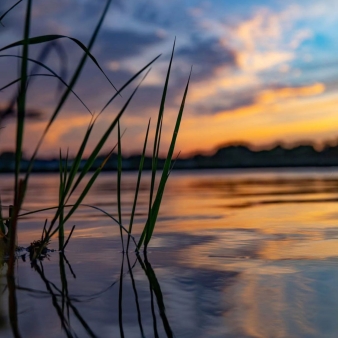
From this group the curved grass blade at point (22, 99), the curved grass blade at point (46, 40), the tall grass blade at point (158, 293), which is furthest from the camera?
the curved grass blade at point (46, 40)

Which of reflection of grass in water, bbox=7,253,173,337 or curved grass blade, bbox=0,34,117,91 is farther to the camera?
curved grass blade, bbox=0,34,117,91

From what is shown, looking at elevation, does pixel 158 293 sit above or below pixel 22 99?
below

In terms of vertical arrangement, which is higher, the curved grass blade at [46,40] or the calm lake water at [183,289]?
the curved grass blade at [46,40]

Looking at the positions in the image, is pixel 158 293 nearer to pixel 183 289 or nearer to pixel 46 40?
pixel 183 289

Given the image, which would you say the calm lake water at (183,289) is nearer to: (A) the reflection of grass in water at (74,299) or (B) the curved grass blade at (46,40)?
(A) the reflection of grass in water at (74,299)

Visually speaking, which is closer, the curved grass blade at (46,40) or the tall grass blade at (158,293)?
the tall grass blade at (158,293)

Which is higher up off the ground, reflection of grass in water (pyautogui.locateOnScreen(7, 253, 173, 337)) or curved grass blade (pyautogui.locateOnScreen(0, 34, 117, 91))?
curved grass blade (pyautogui.locateOnScreen(0, 34, 117, 91))

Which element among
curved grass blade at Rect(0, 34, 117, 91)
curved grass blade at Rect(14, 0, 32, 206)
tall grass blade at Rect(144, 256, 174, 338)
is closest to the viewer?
tall grass blade at Rect(144, 256, 174, 338)

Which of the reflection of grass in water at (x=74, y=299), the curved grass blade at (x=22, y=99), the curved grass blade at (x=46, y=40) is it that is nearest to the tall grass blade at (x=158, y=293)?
the reflection of grass in water at (x=74, y=299)

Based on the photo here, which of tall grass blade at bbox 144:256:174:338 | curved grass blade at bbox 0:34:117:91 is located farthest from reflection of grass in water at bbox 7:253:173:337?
curved grass blade at bbox 0:34:117:91

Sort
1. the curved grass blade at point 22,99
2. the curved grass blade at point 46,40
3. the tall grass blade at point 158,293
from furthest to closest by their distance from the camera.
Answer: the curved grass blade at point 46,40 → the curved grass blade at point 22,99 → the tall grass blade at point 158,293

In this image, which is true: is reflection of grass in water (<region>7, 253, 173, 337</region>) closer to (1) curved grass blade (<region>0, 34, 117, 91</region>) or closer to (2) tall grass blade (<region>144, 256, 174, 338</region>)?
(2) tall grass blade (<region>144, 256, 174, 338</region>)

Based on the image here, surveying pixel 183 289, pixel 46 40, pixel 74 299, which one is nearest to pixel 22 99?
pixel 46 40

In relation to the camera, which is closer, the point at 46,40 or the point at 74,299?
the point at 74,299
